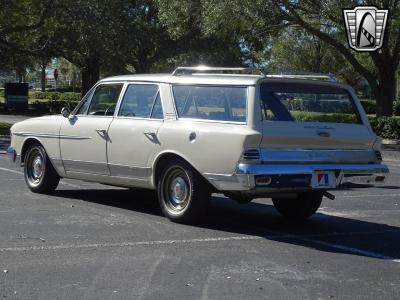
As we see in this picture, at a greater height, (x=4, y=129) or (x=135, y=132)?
(x=135, y=132)

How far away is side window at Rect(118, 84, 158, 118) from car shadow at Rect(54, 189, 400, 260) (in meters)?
1.25

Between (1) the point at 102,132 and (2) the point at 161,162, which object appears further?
(1) the point at 102,132

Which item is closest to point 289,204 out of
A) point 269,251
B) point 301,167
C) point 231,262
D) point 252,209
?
point 252,209

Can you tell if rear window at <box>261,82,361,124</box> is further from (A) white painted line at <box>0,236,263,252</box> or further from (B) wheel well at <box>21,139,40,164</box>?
(B) wheel well at <box>21,139,40,164</box>

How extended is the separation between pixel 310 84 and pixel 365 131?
856mm

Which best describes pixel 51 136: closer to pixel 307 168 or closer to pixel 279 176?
pixel 279 176

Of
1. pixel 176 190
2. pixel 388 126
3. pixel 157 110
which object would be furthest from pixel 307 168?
pixel 388 126

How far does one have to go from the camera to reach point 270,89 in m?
7.95

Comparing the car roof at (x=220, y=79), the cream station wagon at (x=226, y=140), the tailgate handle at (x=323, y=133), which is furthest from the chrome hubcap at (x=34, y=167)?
the tailgate handle at (x=323, y=133)

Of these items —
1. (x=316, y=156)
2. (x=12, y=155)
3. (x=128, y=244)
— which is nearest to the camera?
(x=128, y=244)

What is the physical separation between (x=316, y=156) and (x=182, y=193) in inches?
62.1

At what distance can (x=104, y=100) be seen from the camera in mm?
9656

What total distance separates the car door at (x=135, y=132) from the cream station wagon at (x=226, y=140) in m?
0.01

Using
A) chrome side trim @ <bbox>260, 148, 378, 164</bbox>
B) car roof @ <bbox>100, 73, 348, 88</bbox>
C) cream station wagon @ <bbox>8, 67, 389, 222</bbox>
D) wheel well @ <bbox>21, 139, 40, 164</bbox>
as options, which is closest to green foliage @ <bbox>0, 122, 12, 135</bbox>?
wheel well @ <bbox>21, 139, 40, 164</bbox>
